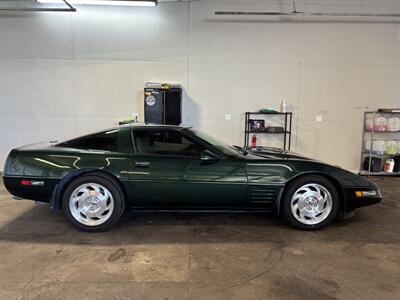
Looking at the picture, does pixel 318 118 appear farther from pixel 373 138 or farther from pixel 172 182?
pixel 172 182

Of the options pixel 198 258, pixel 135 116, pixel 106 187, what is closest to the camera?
pixel 198 258

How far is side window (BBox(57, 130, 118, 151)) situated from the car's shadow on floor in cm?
90

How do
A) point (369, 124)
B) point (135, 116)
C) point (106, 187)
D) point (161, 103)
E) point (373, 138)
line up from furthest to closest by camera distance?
point (373, 138) < point (369, 124) < point (135, 116) < point (161, 103) < point (106, 187)

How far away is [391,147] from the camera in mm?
6922

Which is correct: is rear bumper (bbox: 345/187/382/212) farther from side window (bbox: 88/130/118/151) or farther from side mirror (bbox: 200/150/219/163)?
side window (bbox: 88/130/118/151)

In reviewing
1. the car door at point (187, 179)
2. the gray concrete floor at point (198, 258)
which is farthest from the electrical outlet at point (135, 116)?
the car door at point (187, 179)

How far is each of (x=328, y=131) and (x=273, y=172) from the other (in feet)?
13.6

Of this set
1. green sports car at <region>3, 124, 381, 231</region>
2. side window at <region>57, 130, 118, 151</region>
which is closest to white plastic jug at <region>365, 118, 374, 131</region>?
green sports car at <region>3, 124, 381, 231</region>

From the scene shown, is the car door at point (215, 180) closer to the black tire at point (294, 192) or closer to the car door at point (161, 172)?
the car door at point (161, 172)

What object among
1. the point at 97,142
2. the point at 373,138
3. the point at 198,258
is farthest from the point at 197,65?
the point at 198,258

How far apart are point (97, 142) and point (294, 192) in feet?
7.35

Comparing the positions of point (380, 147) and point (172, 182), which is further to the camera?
point (380, 147)

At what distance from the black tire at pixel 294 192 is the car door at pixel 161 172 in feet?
3.46

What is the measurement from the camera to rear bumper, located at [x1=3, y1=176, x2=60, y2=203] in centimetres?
357
